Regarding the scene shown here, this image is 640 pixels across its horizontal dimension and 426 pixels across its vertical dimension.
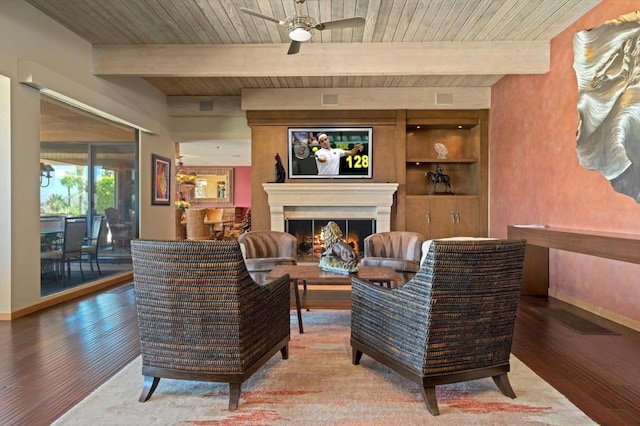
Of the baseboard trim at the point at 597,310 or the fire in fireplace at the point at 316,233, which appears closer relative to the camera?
the baseboard trim at the point at 597,310

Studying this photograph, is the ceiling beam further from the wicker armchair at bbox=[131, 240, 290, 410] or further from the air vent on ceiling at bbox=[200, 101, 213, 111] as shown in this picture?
the wicker armchair at bbox=[131, 240, 290, 410]

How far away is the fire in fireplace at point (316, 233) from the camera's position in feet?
22.0

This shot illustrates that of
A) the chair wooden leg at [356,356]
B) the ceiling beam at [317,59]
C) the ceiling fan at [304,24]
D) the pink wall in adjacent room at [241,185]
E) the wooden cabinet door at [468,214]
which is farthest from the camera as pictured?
the pink wall in adjacent room at [241,185]

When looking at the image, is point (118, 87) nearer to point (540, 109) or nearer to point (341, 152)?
point (341, 152)

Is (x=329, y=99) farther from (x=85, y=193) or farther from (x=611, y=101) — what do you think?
(x=611, y=101)

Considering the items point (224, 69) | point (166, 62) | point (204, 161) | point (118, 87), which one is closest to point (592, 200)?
point (224, 69)

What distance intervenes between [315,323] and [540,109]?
3.68m

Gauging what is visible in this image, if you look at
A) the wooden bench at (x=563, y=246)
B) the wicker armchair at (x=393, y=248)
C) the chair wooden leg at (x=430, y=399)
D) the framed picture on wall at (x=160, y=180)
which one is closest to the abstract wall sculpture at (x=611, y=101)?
the wooden bench at (x=563, y=246)

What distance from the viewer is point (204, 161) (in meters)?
12.6

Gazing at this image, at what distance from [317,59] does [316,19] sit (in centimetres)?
Answer: 63

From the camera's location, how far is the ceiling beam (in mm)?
4574

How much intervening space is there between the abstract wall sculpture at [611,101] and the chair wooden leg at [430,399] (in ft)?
8.20

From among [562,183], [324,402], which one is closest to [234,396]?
[324,402]

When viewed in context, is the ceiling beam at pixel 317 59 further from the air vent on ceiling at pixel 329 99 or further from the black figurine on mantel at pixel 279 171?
the black figurine on mantel at pixel 279 171
